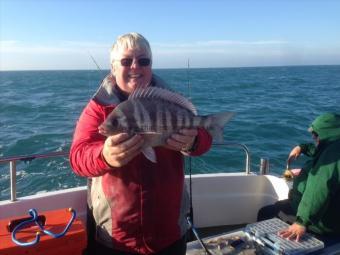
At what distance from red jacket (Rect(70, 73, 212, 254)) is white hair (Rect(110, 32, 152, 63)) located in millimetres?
214

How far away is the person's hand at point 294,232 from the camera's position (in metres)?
3.55

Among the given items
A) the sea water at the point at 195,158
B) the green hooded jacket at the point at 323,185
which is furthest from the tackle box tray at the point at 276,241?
the sea water at the point at 195,158

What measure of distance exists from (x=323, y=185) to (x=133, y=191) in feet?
5.85

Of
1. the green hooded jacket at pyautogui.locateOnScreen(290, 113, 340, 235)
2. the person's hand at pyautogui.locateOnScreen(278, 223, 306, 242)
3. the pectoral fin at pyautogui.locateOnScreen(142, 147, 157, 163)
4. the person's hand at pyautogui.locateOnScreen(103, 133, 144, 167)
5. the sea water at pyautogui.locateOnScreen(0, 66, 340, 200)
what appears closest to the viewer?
the person's hand at pyautogui.locateOnScreen(103, 133, 144, 167)

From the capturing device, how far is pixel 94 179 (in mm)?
2707

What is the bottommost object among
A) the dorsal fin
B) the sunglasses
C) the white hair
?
the dorsal fin

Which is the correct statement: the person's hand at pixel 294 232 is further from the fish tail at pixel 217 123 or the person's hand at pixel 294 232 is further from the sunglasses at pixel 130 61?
the sunglasses at pixel 130 61

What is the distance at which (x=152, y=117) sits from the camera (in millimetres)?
2340

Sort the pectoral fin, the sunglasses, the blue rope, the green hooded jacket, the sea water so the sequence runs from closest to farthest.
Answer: the pectoral fin, the sunglasses, the blue rope, the green hooded jacket, the sea water

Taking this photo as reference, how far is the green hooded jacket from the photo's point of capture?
3367mm

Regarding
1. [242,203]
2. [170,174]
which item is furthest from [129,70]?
[242,203]

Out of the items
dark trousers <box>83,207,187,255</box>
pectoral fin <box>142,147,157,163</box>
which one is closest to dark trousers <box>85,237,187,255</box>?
dark trousers <box>83,207,187,255</box>

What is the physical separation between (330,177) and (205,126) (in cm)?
150

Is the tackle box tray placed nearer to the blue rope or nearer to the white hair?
the blue rope
